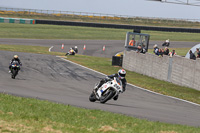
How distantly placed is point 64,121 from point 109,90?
12.6 ft

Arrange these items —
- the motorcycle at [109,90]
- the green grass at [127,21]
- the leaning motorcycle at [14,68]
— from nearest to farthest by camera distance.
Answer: the motorcycle at [109,90], the leaning motorcycle at [14,68], the green grass at [127,21]

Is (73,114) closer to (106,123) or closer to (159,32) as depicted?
(106,123)

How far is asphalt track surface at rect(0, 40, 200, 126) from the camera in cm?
1288

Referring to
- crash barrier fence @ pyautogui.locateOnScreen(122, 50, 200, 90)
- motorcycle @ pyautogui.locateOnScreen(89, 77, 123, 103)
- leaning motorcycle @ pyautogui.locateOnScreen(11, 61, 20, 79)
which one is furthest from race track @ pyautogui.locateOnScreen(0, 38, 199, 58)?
motorcycle @ pyautogui.locateOnScreen(89, 77, 123, 103)

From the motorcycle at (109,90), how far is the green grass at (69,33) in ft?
150

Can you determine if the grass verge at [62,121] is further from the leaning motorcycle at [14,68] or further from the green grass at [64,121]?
the leaning motorcycle at [14,68]

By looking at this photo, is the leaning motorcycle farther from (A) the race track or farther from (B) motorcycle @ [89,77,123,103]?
(A) the race track

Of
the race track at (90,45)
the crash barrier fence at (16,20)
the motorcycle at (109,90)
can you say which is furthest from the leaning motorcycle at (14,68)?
the crash barrier fence at (16,20)

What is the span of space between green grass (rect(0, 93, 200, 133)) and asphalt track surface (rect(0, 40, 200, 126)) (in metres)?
1.45

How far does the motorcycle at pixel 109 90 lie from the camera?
12984mm

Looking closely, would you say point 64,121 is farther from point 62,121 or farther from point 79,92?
point 79,92

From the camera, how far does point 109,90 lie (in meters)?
13.2

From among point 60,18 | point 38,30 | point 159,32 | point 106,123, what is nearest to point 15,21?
point 38,30

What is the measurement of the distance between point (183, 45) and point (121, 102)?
48.2 m
